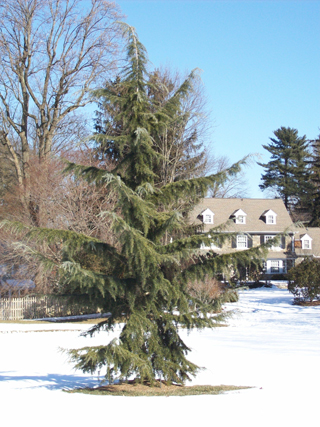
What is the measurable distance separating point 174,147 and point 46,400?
22.9 metres

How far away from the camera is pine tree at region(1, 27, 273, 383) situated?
7273mm

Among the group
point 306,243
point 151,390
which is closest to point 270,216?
point 306,243

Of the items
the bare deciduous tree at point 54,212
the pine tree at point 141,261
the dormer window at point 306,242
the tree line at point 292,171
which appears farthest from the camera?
the tree line at point 292,171

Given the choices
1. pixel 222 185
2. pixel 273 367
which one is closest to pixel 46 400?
pixel 222 185

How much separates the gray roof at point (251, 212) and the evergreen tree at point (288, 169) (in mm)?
12556

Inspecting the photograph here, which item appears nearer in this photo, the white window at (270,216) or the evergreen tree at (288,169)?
the white window at (270,216)

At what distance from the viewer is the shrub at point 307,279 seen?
81.9 ft

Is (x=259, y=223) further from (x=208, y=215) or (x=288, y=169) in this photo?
(x=288, y=169)

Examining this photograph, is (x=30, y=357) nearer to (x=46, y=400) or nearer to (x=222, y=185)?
(x=46, y=400)

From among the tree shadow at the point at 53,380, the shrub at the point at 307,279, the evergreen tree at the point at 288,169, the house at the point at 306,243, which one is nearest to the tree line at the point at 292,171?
the evergreen tree at the point at 288,169

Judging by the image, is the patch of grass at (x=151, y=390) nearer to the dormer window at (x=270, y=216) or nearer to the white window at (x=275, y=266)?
the white window at (x=275, y=266)

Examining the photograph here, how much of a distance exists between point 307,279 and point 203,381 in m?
16.9

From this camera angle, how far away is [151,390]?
306 inches

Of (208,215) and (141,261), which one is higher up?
(208,215)
